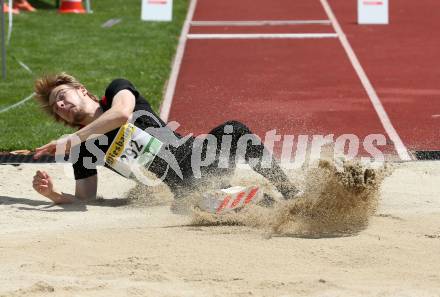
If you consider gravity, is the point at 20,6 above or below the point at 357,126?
above

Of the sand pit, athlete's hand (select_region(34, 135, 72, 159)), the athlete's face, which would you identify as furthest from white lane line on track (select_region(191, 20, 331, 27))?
athlete's hand (select_region(34, 135, 72, 159))

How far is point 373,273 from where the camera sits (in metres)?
4.62

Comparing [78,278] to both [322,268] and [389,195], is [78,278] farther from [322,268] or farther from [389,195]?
[389,195]

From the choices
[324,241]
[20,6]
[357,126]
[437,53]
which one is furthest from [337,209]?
[20,6]

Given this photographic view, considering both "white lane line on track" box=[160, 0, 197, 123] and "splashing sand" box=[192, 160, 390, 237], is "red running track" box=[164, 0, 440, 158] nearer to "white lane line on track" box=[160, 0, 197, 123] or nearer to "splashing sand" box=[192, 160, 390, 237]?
"white lane line on track" box=[160, 0, 197, 123]

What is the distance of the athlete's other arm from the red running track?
7.30ft

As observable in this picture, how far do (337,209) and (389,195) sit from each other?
3.25 ft

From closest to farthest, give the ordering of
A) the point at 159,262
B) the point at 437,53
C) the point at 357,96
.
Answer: the point at 159,262 < the point at 357,96 < the point at 437,53

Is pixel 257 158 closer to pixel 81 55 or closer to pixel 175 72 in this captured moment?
pixel 175 72

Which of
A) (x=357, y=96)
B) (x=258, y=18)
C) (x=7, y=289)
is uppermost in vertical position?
(x=258, y=18)

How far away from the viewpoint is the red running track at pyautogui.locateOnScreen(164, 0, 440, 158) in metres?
8.73

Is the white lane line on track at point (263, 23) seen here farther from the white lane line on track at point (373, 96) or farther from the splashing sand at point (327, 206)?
the splashing sand at point (327, 206)

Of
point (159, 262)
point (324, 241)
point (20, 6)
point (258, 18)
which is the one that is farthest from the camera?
point (20, 6)

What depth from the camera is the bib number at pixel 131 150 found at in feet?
19.9
